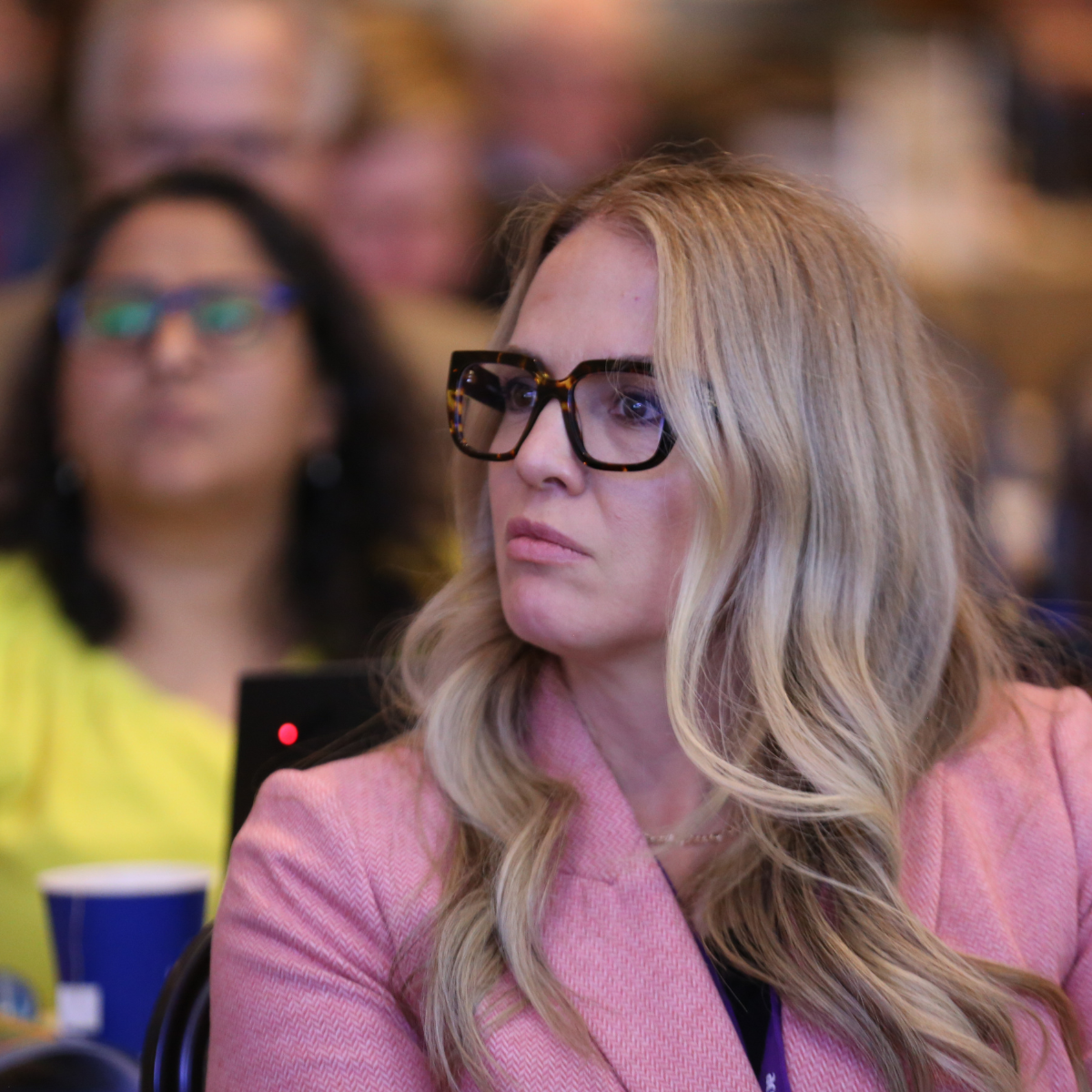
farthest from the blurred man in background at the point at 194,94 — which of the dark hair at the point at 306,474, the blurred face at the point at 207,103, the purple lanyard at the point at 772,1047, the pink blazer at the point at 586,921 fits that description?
the purple lanyard at the point at 772,1047

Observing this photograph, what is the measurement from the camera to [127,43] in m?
2.82

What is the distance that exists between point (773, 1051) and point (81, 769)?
4.27ft

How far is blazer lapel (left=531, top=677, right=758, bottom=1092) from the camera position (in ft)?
3.43

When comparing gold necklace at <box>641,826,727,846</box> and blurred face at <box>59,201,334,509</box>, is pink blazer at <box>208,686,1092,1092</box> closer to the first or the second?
gold necklace at <box>641,826,727,846</box>

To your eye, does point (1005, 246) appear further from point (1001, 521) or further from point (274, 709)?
point (274, 709)

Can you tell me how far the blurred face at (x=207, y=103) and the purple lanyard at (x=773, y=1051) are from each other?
2.00 metres

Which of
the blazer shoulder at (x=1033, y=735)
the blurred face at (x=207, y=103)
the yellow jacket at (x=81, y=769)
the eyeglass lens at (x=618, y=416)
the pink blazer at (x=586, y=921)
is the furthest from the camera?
the blurred face at (x=207, y=103)

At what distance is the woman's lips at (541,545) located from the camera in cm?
116

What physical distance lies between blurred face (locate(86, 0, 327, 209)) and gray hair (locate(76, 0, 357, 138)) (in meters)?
0.02

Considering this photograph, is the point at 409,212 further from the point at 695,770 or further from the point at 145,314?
the point at 695,770

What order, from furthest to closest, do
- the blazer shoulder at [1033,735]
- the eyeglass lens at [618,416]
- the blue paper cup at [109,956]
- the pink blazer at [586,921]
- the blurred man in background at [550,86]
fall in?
the blurred man in background at [550,86] < the blue paper cup at [109,956] < the blazer shoulder at [1033,735] < the eyeglass lens at [618,416] < the pink blazer at [586,921]

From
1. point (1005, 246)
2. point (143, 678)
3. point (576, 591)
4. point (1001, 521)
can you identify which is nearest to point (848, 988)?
point (576, 591)

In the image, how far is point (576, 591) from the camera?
1.16 metres

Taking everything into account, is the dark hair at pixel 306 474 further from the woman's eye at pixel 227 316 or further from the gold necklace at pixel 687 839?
the gold necklace at pixel 687 839
